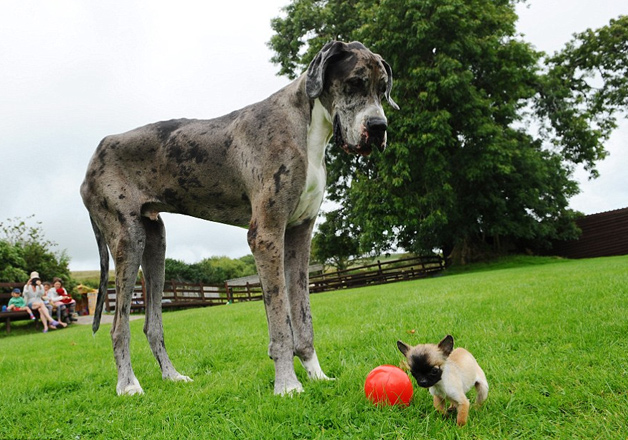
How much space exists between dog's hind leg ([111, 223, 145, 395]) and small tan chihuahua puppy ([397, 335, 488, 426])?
2450mm

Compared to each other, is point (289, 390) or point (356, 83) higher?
point (356, 83)

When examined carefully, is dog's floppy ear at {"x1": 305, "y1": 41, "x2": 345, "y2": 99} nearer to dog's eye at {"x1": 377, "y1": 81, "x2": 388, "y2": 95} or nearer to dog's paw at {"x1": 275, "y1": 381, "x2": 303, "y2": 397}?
dog's eye at {"x1": 377, "y1": 81, "x2": 388, "y2": 95}

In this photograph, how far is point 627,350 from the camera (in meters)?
3.35

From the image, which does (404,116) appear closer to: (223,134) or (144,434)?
(223,134)

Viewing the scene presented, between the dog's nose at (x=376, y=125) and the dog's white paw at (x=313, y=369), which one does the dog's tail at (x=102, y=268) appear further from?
the dog's nose at (x=376, y=125)

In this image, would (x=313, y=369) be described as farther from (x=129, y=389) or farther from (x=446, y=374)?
(x=129, y=389)

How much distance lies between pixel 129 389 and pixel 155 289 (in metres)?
0.93

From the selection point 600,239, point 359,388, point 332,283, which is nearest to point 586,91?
point 600,239

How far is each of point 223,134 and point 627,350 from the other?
3626mm

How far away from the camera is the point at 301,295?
353cm

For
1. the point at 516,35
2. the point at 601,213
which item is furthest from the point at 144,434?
the point at 601,213

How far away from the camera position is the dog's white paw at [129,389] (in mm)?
3545

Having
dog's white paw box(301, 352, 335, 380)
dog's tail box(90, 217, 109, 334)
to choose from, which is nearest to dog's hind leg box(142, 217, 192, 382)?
dog's tail box(90, 217, 109, 334)

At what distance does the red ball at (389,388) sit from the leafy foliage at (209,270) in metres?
38.6
